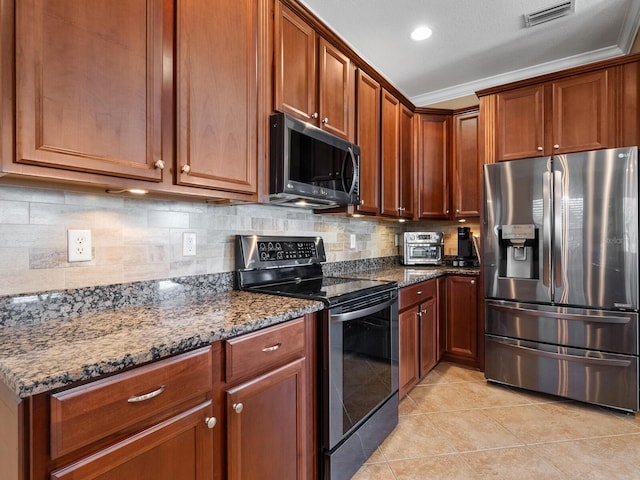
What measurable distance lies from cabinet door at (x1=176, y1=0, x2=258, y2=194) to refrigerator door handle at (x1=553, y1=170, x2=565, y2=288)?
2.13 meters

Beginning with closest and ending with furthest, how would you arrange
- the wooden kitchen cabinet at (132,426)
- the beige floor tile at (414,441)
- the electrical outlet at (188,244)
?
the wooden kitchen cabinet at (132,426) < the electrical outlet at (188,244) < the beige floor tile at (414,441)

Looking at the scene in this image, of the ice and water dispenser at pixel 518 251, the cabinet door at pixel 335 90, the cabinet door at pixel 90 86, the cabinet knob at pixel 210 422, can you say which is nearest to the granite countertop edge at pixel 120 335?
the cabinet knob at pixel 210 422

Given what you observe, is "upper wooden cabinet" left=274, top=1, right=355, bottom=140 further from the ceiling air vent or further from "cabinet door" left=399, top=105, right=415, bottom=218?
the ceiling air vent

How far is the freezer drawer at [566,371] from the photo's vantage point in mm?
2285

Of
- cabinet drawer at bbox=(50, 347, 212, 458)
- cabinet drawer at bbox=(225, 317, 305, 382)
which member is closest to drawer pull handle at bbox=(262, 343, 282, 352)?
cabinet drawer at bbox=(225, 317, 305, 382)

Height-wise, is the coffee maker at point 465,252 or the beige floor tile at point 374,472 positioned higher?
the coffee maker at point 465,252

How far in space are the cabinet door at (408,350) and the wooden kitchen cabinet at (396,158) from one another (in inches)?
33.3

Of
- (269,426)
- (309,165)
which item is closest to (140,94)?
(309,165)

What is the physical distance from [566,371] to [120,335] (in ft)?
9.16

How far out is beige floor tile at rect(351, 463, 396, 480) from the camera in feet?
5.62

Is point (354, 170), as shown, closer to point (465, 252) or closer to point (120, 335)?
point (120, 335)

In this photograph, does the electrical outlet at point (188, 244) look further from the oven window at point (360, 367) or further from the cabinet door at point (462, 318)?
the cabinet door at point (462, 318)

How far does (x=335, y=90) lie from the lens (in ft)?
7.32

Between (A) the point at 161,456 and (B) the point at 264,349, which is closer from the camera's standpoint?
(A) the point at 161,456
